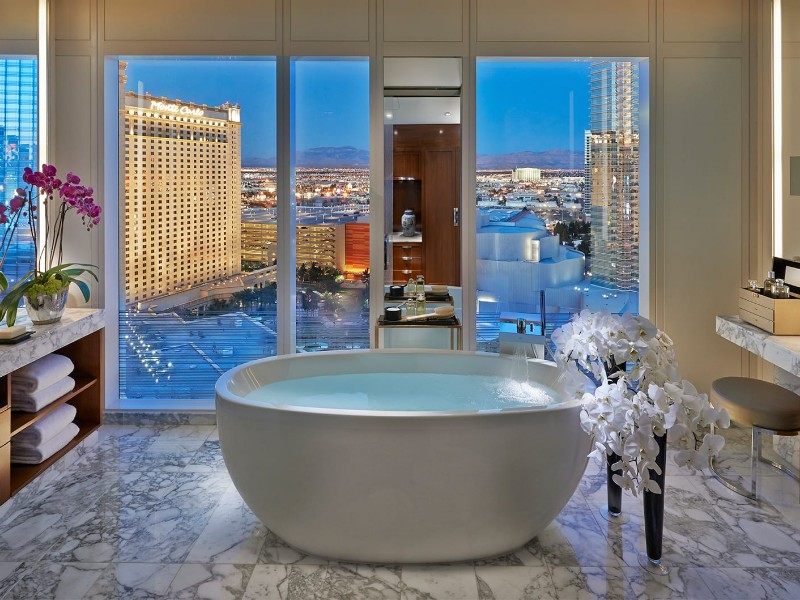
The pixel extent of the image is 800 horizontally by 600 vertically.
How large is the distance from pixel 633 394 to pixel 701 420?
0.73 ft

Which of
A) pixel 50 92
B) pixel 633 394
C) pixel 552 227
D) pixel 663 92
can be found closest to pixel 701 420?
pixel 633 394

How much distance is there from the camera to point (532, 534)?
2.42 meters

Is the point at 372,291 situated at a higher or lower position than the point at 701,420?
higher

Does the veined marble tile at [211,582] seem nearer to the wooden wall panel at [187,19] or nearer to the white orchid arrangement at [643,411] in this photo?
the white orchid arrangement at [643,411]

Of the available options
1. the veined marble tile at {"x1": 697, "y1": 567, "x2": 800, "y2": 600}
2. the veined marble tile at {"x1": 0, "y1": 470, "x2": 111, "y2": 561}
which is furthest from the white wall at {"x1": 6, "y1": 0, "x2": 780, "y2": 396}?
the veined marble tile at {"x1": 697, "y1": 567, "x2": 800, "y2": 600}

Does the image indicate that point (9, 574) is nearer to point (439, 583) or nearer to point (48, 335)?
point (48, 335)

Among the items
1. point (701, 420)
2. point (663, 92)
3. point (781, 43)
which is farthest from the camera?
point (663, 92)

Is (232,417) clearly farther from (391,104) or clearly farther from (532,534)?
(391,104)

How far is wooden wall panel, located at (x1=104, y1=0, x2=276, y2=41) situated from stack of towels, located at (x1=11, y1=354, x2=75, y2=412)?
201 centimetres

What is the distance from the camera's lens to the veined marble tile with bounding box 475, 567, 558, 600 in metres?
2.16

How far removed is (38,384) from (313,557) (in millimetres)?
1580

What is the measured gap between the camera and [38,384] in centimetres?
301

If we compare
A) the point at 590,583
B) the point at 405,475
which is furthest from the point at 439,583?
the point at 590,583

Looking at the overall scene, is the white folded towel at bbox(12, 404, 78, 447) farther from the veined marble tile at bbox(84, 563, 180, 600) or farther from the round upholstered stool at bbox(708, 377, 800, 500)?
the round upholstered stool at bbox(708, 377, 800, 500)
